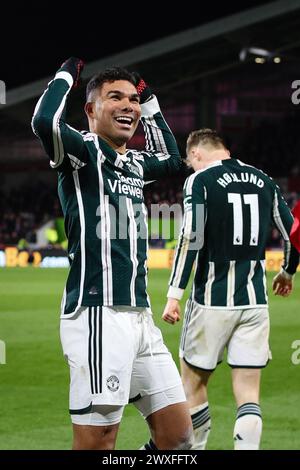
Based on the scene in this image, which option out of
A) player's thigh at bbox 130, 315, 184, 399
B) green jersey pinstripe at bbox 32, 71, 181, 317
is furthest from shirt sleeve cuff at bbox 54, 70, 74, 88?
player's thigh at bbox 130, 315, 184, 399

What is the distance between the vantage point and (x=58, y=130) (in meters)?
3.82

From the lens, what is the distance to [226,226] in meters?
5.37

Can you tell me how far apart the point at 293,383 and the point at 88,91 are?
475cm

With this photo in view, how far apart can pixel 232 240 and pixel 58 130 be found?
5.91ft

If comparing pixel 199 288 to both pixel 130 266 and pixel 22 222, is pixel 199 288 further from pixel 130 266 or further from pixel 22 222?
pixel 22 222

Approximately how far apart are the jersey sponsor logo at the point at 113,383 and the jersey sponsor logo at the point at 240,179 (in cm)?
182

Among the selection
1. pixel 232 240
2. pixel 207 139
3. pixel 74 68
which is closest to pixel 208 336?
pixel 232 240

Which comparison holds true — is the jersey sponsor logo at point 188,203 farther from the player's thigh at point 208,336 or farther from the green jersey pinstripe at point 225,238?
the player's thigh at point 208,336

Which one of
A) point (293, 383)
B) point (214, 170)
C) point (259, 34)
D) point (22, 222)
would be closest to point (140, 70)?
point (259, 34)

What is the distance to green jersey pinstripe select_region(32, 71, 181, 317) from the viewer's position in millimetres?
3895

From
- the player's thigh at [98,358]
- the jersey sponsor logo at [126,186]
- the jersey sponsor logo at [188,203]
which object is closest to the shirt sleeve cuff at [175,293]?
the jersey sponsor logo at [188,203]

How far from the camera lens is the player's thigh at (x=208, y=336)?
533cm

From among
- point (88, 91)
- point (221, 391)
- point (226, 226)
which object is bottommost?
point (221, 391)

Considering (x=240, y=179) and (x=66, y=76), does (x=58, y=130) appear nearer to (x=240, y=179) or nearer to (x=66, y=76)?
(x=66, y=76)
